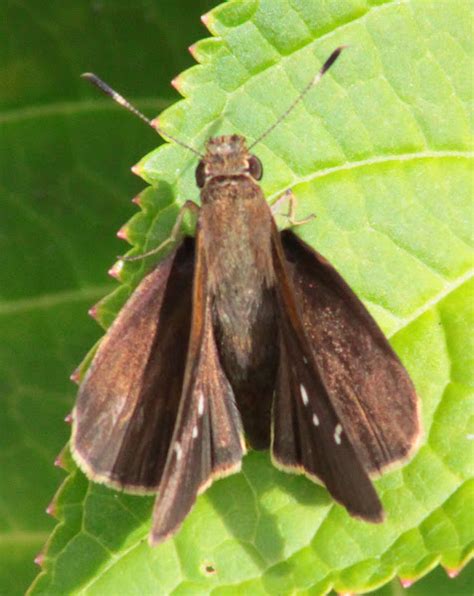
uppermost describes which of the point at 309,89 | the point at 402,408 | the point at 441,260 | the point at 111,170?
the point at 111,170

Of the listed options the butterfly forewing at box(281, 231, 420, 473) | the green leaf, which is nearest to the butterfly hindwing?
the butterfly forewing at box(281, 231, 420, 473)

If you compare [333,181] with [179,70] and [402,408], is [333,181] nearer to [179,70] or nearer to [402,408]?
[402,408]

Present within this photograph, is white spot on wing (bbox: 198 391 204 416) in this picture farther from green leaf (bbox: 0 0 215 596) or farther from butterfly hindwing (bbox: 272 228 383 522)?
green leaf (bbox: 0 0 215 596)

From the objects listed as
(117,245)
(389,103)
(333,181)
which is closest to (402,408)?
(333,181)

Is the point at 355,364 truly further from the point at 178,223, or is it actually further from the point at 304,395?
the point at 178,223

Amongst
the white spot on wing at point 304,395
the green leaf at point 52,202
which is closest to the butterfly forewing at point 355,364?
the white spot on wing at point 304,395

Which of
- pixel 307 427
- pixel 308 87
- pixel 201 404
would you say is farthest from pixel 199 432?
pixel 308 87
